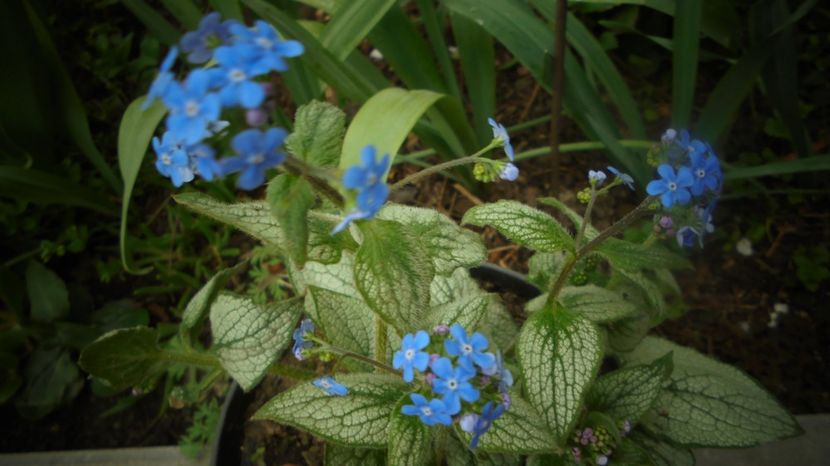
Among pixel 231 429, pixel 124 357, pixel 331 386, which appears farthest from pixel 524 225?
pixel 231 429

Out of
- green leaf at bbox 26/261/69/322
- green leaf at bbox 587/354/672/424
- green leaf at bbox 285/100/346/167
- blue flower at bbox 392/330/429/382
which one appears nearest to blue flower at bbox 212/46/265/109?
green leaf at bbox 285/100/346/167

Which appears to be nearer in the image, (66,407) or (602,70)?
(602,70)

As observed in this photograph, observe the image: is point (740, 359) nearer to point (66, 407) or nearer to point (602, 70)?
point (602, 70)

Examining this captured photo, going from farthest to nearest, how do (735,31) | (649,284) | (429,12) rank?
1. (735,31)
2. (429,12)
3. (649,284)

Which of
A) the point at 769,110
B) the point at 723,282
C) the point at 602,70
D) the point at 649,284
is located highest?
the point at 769,110

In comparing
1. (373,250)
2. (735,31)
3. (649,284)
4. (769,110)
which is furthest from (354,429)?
(769,110)

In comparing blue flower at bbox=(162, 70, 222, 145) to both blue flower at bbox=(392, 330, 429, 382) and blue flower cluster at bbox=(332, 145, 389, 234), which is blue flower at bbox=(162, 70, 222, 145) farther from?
blue flower at bbox=(392, 330, 429, 382)

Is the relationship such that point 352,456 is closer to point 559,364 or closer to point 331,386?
point 331,386
